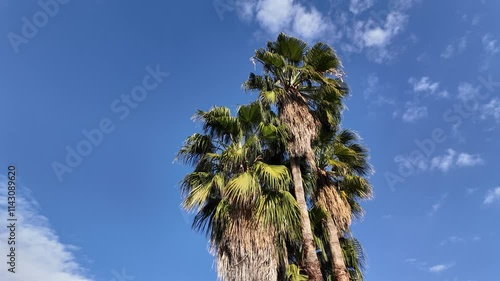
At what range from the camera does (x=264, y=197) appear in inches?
404

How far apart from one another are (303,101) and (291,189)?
3085mm

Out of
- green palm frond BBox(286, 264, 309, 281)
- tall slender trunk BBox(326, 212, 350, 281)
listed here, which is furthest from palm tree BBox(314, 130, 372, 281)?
green palm frond BBox(286, 264, 309, 281)

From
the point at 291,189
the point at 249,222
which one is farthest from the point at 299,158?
the point at 249,222

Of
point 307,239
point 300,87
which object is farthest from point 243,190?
point 300,87

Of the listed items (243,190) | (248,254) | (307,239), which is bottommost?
(248,254)

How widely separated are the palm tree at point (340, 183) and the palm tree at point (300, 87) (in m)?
0.65

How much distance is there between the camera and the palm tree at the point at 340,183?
12.0m

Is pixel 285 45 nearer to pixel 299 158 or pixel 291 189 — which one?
pixel 299 158

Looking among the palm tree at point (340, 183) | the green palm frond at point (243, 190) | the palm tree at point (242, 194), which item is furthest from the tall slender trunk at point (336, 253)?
the green palm frond at point (243, 190)

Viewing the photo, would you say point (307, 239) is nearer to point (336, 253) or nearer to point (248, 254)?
point (336, 253)

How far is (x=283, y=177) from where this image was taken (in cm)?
1048

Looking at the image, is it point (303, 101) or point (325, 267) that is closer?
point (325, 267)

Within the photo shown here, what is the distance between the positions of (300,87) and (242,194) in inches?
203

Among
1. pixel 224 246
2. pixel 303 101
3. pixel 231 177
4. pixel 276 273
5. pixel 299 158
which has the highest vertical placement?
pixel 303 101
